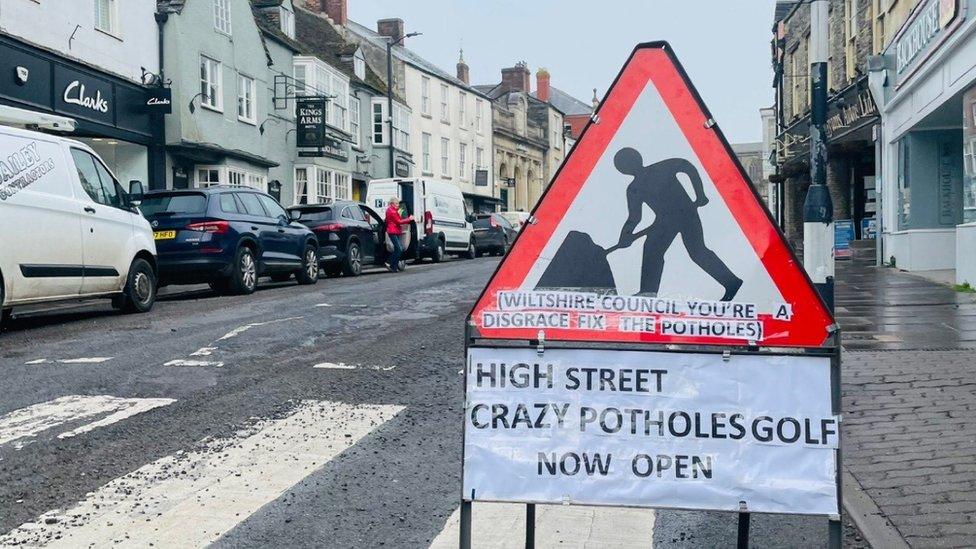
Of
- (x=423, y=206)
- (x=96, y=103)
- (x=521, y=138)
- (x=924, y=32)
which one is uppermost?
(x=521, y=138)

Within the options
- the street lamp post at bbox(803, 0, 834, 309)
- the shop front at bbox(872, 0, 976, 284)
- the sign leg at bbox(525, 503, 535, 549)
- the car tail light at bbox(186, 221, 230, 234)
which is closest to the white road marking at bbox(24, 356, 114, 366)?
the sign leg at bbox(525, 503, 535, 549)

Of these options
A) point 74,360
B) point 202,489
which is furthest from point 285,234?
point 202,489

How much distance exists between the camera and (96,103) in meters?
20.7

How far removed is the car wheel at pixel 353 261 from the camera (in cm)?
2022

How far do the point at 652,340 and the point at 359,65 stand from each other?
A: 3897 cm

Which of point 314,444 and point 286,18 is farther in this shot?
point 286,18

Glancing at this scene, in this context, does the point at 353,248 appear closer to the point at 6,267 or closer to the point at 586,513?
the point at 6,267

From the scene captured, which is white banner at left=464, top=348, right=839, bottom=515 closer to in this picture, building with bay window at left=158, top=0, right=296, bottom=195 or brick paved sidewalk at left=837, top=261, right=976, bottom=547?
brick paved sidewalk at left=837, top=261, right=976, bottom=547

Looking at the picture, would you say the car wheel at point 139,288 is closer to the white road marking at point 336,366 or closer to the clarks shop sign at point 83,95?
the white road marking at point 336,366

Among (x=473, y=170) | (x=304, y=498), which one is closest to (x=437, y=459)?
(x=304, y=498)

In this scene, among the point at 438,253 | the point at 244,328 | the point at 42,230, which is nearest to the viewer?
the point at 244,328

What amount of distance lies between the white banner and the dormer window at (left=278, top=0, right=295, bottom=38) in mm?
32292

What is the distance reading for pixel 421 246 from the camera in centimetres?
2759

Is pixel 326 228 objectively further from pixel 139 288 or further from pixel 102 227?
pixel 102 227
